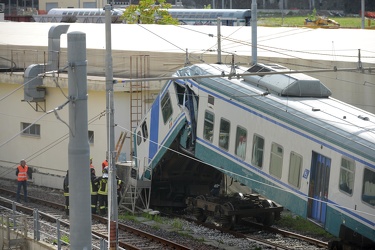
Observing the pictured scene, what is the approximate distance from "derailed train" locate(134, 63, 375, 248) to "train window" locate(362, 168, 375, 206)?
0.01m

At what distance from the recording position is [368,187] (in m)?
17.0

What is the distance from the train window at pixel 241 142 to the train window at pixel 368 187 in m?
4.27

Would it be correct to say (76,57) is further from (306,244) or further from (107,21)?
(306,244)

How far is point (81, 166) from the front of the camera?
1131cm

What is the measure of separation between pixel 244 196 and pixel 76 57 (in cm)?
1325

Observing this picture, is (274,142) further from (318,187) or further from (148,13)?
(148,13)

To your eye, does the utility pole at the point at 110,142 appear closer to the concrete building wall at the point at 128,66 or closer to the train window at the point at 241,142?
the train window at the point at 241,142

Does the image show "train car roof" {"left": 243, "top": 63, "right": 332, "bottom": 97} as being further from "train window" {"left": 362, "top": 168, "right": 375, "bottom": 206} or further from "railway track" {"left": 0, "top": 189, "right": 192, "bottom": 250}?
"railway track" {"left": 0, "top": 189, "right": 192, "bottom": 250}

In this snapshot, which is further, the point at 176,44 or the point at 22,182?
the point at 176,44

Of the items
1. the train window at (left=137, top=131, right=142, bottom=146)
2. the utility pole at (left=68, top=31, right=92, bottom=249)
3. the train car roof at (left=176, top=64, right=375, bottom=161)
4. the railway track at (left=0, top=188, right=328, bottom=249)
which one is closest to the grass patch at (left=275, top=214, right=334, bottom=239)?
the railway track at (left=0, top=188, right=328, bottom=249)

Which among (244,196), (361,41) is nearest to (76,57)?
(244,196)

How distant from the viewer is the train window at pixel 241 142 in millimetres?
20750

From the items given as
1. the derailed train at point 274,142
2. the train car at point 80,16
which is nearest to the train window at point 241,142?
the derailed train at point 274,142

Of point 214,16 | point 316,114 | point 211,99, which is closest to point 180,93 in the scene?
point 211,99
